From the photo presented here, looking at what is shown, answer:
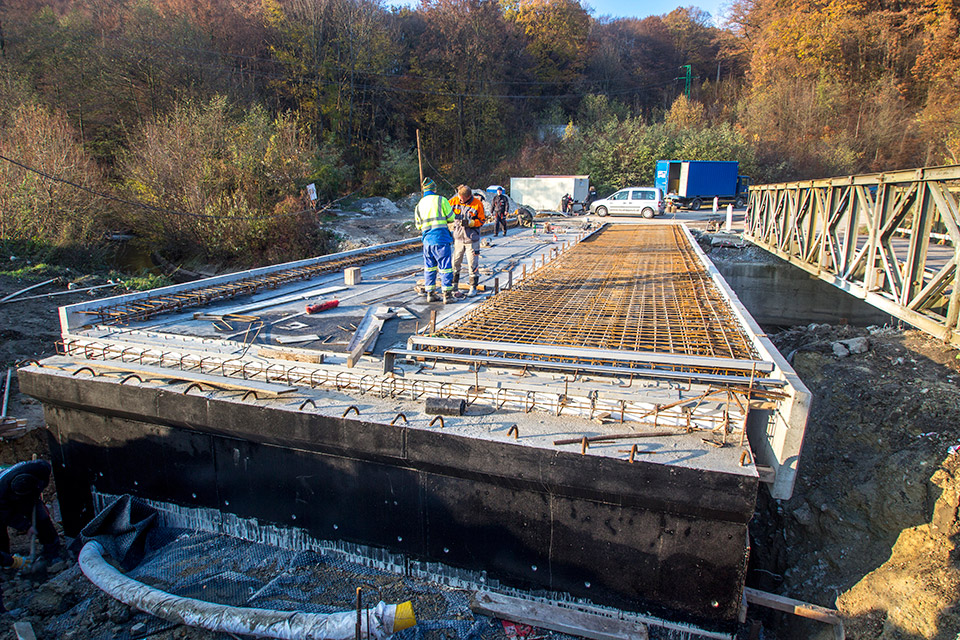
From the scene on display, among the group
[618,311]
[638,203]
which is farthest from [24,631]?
[638,203]

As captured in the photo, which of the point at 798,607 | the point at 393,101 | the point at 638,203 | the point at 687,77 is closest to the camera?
the point at 798,607

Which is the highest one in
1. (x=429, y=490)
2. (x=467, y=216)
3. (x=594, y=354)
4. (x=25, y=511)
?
(x=467, y=216)

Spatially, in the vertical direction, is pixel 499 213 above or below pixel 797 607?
Answer: above

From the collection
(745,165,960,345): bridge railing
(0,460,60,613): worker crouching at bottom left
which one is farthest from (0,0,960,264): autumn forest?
(745,165,960,345): bridge railing

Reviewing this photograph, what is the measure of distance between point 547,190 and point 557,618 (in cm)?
2537

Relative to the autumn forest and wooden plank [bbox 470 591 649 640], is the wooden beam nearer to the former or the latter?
wooden plank [bbox 470 591 649 640]

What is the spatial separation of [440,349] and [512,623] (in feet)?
7.24

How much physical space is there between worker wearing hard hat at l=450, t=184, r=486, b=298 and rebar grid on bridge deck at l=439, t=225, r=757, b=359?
0.65 metres

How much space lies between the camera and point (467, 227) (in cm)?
698

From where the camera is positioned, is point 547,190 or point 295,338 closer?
point 295,338

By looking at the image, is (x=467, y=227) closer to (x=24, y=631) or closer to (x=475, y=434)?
(x=475, y=434)

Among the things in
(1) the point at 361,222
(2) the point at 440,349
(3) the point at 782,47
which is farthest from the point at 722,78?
(2) the point at 440,349

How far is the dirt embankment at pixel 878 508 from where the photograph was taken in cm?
370

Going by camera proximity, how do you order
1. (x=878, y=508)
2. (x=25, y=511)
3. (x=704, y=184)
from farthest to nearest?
(x=704, y=184) < (x=878, y=508) < (x=25, y=511)
